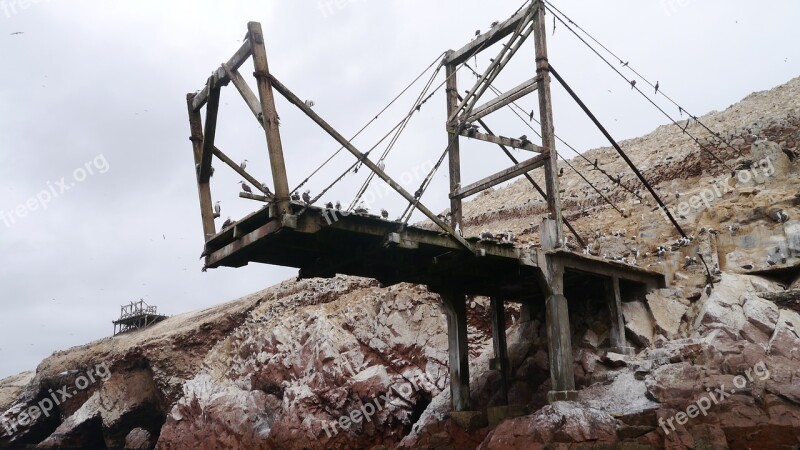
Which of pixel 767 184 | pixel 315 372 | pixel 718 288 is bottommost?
pixel 315 372

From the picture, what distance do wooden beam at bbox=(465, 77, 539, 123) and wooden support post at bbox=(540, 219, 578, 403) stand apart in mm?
3593

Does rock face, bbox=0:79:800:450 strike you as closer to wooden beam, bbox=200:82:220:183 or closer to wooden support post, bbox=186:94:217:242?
wooden support post, bbox=186:94:217:242

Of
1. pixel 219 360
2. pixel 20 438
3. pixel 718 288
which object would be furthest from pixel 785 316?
pixel 20 438

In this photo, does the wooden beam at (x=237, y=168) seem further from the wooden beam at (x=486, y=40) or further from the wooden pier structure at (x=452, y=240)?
the wooden beam at (x=486, y=40)

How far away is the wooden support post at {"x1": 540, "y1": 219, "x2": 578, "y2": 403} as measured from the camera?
1500cm

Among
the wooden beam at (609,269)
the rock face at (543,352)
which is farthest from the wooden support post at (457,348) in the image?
the wooden beam at (609,269)

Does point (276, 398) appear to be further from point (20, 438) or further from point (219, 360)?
point (20, 438)

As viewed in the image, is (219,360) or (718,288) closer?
(718,288)

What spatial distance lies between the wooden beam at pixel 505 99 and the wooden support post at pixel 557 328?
3593 mm

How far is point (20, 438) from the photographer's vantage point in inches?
1663

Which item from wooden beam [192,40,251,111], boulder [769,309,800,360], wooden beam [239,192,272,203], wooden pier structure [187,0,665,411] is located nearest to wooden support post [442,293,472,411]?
wooden pier structure [187,0,665,411]

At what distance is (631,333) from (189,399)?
2015cm

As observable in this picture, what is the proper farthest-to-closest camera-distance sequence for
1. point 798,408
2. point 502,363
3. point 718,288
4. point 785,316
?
1. point 502,363
2. point 718,288
3. point 785,316
4. point 798,408

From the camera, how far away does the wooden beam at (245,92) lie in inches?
452
